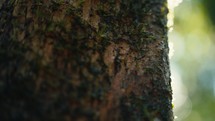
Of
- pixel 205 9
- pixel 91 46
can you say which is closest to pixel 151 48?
pixel 91 46

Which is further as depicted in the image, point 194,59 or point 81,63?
point 194,59

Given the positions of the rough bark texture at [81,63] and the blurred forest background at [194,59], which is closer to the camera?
the rough bark texture at [81,63]

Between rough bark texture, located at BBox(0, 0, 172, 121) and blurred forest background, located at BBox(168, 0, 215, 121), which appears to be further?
blurred forest background, located at BBox(168, 0, 215, 121)

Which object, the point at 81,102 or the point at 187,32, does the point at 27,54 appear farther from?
the point at 187,32
